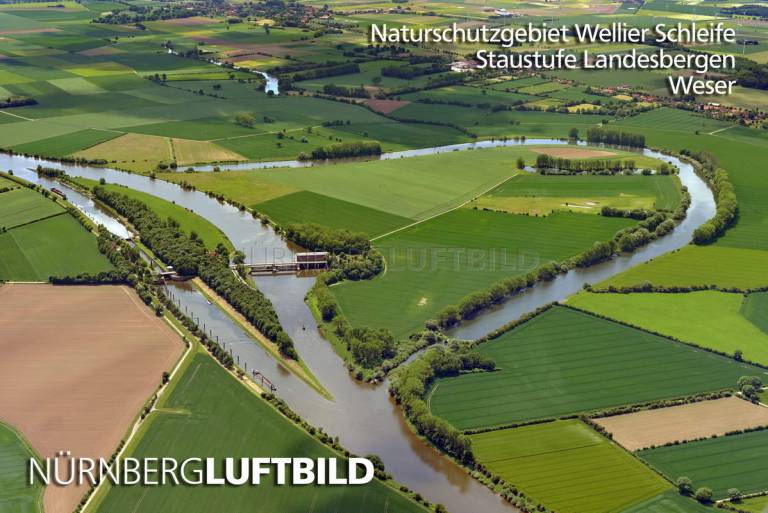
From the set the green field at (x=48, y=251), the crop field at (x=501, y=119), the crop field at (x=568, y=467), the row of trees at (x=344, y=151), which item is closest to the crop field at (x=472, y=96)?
the crop field at (x=501, y=119)

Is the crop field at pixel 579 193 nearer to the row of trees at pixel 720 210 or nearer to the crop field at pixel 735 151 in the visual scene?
the row of trees at pixel 720 210

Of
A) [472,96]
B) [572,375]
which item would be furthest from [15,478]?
[472,96]

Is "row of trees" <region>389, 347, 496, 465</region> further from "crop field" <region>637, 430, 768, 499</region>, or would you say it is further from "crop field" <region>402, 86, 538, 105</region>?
"crop field" <region>402, 86, 538, 105</region>

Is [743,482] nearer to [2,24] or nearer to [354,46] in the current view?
[354,46]

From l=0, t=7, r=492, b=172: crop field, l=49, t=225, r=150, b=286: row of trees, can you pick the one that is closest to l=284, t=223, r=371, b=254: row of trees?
l=49, t=225, r=150, b=286: row of trees

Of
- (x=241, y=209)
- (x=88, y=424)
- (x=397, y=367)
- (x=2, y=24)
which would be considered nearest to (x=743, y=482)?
(x=397, y=367)
